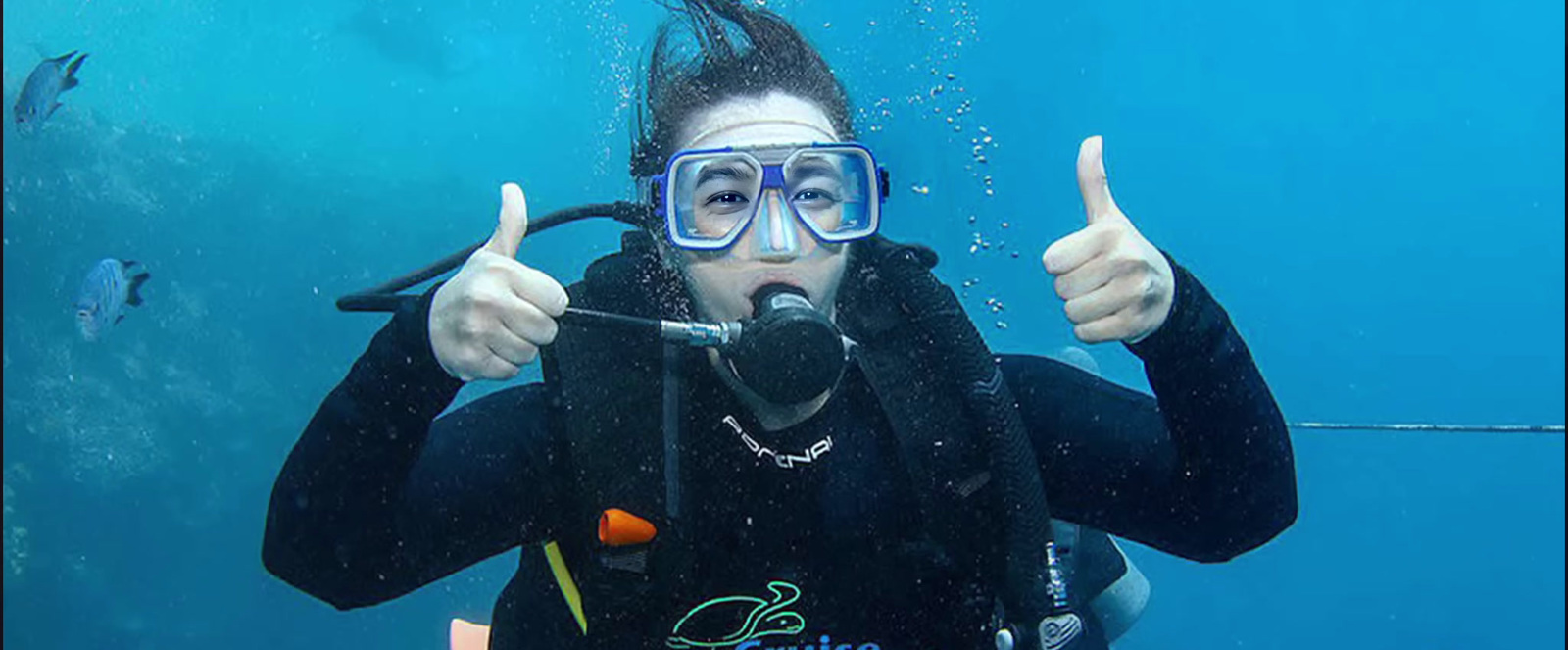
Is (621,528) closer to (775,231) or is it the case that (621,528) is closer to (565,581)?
(565,581)

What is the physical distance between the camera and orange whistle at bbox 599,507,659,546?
2.16 meters

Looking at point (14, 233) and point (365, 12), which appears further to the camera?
point (365, 12)

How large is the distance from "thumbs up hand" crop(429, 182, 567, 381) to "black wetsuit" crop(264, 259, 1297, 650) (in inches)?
3.5

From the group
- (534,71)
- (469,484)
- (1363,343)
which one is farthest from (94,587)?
(1363,343)

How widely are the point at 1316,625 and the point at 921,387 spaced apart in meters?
31.3

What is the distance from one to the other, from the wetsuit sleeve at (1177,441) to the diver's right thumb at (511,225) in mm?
1381

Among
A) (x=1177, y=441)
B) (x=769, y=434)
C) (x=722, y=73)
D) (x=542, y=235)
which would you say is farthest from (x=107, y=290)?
(x=542, y=235)

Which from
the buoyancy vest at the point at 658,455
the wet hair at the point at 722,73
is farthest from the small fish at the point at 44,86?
the buoyancy vest at the point at 658,455

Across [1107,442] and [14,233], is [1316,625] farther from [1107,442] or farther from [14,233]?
[14,233]

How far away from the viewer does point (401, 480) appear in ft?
7.07

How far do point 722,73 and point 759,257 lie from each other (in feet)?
2.52

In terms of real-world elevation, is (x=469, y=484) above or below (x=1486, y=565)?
above

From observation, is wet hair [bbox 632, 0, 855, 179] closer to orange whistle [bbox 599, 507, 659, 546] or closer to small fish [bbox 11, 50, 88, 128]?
orange whistle [bbox 599, 507, 659, 546]

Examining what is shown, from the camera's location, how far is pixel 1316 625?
28453 mm
